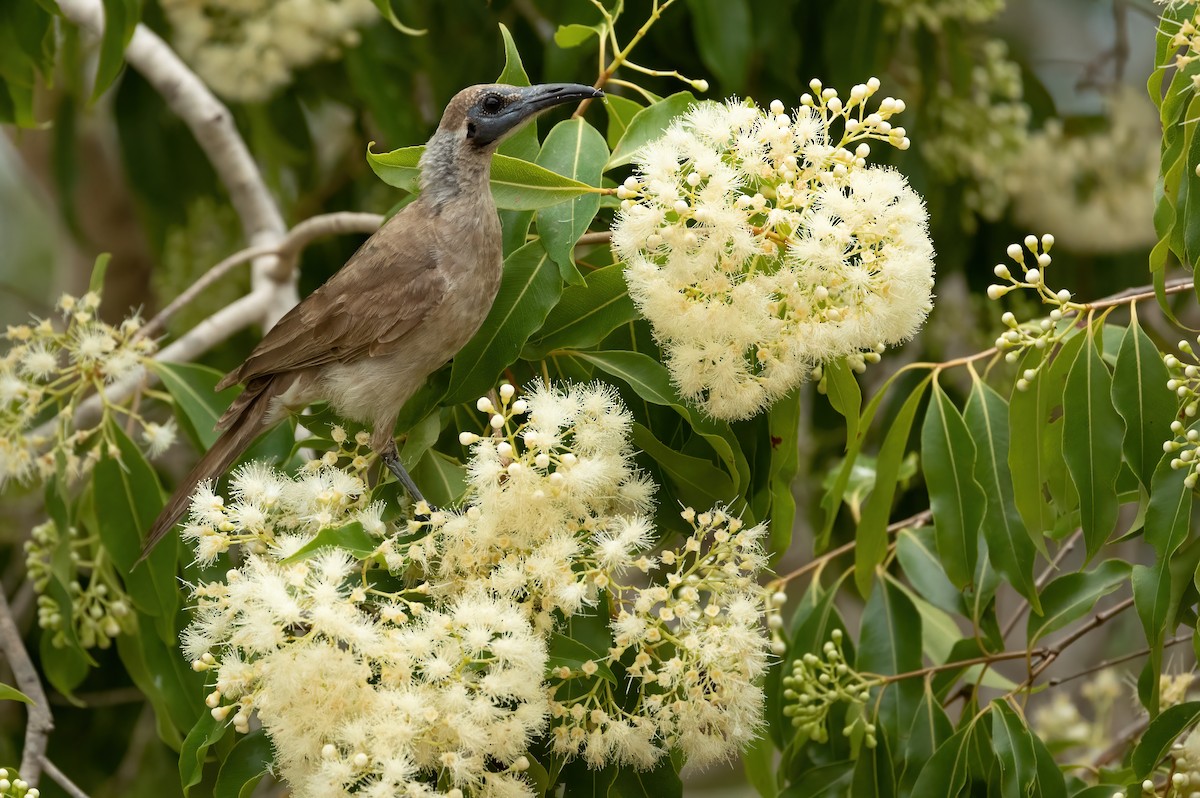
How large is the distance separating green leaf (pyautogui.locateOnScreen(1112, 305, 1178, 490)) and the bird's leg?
1.05 metres

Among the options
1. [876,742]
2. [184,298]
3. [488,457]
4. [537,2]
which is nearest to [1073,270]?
[537,2]

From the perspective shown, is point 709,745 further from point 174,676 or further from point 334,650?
point 174,676

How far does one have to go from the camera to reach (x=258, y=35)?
3783mm

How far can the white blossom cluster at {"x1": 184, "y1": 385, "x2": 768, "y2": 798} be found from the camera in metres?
1.57

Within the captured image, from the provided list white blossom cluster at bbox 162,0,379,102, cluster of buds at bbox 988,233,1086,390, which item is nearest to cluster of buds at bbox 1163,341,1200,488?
cluster of buds at bbox 988,233,1086,390

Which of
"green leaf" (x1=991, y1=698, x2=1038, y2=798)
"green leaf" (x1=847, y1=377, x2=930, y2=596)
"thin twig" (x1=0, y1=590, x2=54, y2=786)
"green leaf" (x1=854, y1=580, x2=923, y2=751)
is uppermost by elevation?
"green leaf" (x1=847, y1=377, x2=930, y2=596)

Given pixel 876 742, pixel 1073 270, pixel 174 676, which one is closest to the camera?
pixel 876 742

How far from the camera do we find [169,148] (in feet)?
14.7

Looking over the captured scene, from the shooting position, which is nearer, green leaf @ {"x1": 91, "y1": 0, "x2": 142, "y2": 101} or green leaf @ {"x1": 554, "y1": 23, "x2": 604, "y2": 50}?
green leaf @ {"x1": 554, "y1": 23, "x2": 604, "y2": 50}

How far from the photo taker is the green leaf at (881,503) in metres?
2.27

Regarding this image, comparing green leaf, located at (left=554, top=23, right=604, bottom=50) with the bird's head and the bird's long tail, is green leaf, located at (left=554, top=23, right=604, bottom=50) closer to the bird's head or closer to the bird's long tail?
the bird's head

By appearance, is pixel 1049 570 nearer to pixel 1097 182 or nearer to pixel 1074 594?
pixel 1074 594

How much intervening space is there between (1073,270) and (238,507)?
12.2ft

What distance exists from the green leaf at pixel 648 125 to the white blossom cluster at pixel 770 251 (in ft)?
0.69
